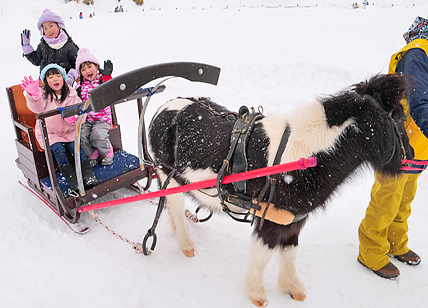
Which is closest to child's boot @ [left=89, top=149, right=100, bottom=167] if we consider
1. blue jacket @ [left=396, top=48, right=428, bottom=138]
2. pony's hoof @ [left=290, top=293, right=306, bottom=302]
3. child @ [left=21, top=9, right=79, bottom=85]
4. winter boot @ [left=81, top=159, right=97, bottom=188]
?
winter boot @ [left=81, top=159, right=97, bottom=188]

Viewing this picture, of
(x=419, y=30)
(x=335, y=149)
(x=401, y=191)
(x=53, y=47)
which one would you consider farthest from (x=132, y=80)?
(x=53, y=47)

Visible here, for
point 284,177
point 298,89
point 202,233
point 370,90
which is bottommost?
point 202,233

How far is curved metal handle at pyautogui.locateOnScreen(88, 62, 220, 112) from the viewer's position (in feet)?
6.80

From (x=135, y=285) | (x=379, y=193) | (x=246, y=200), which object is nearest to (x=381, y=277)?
(x=379, y=193)

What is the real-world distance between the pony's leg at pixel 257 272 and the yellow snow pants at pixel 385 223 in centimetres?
118

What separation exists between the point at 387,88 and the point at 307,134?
0.57m

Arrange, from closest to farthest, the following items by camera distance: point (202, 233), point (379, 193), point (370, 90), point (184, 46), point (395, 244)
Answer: point (370, 90) → point (379, 193) → point (395, 244) → point (202, 233) → point (184, 46)

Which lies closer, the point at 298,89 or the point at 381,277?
the point at 381,277

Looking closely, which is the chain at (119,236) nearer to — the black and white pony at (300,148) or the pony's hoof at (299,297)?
the black and white pony at (300,148)

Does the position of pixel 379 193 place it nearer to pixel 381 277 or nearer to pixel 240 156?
pixel 381 277

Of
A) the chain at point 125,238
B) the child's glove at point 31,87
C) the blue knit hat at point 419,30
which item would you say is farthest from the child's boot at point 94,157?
the blue knit hat at point 419,30

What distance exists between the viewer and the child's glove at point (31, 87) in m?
3.58

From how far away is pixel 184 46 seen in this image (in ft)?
37.1

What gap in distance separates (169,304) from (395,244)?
7.81 ft
